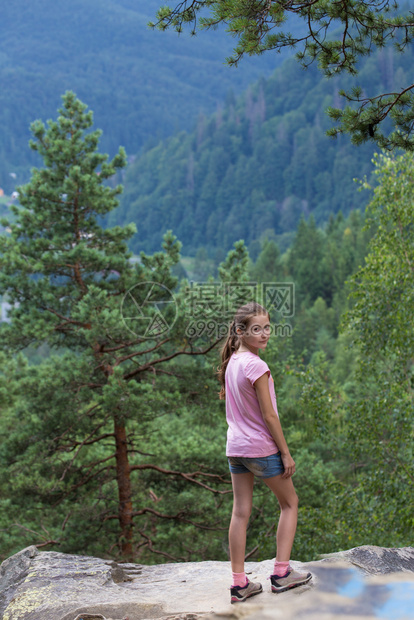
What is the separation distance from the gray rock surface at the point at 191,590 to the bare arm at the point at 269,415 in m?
0.73

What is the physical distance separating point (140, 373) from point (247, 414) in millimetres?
7388

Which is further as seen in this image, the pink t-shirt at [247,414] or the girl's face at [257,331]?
the girl's face at [257,331]

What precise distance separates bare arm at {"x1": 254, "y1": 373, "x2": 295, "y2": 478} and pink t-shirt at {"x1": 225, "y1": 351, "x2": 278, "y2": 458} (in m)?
0.04

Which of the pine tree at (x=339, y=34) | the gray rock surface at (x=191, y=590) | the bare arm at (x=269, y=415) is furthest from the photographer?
the pine tree at (x=339, y=34)

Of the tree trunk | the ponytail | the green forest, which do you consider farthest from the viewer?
the tree trunk

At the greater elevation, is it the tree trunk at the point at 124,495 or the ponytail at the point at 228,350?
the ponytail at the point at 228,350

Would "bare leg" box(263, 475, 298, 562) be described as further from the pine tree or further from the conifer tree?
the conifer tree

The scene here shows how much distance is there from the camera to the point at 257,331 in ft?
12.8

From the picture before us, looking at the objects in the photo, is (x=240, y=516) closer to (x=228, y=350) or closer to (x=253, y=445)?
(x=253, y=445)

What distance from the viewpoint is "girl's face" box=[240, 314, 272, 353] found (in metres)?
3.91

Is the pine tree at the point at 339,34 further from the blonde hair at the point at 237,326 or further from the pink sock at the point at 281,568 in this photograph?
the pink sock at the point at 281,568

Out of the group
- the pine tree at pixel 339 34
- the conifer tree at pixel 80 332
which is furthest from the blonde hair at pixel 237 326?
the conifer tree at pixel 80 332

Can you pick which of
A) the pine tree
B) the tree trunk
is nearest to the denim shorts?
the pine tree

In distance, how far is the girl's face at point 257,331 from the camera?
3.91 meters
